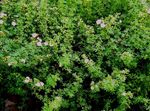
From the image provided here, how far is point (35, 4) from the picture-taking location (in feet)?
14.1

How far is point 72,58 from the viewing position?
13.1 ft

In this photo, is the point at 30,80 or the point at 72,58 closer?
the point at 30,80

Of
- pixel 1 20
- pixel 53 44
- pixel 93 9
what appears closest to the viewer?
pixel 53 44

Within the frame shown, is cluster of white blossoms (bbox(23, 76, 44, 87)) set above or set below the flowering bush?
below

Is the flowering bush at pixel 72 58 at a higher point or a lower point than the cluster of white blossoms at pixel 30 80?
higher

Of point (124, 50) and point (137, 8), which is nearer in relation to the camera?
point (124, 50)

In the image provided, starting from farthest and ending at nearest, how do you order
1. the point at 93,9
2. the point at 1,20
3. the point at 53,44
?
1. the point at 93,9
2. the point at 1,20
3. the point at 53,44

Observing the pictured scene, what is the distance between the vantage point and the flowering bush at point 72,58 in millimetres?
3902

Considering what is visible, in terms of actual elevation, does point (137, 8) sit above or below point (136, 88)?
above

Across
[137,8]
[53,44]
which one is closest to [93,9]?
[137,8]

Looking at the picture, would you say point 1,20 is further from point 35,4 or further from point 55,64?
point 55,64

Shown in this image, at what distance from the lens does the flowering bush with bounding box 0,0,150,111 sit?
3902 mm

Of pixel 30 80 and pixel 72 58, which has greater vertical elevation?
pixel 72 58

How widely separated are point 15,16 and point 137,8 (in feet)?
4.35
